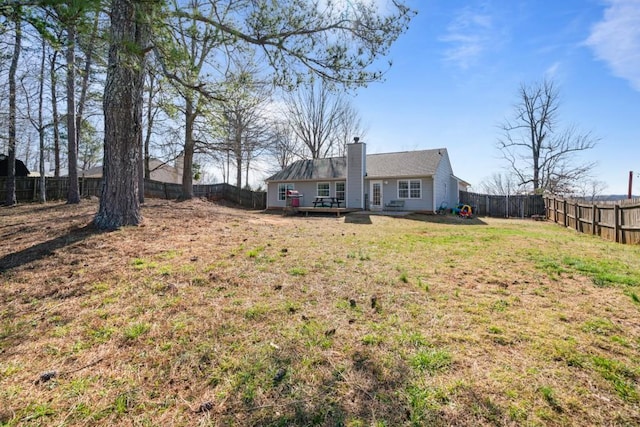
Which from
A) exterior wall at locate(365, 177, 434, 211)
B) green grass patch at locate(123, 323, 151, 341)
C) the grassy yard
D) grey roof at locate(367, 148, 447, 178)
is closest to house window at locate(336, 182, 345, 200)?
exterior wall at locate(365, 177, 434, 211)

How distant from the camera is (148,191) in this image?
18828 millimetres

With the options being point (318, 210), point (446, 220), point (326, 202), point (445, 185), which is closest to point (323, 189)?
point (326, 202)

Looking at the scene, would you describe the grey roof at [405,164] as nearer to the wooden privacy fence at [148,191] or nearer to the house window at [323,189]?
the house window at [323,189]

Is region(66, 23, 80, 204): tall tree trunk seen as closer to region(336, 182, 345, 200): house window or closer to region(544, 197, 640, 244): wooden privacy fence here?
region(336, 182, 345, 200): house window

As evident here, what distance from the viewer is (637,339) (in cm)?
247

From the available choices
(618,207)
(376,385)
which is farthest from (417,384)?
(618,207)

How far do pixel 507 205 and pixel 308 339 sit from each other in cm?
2051

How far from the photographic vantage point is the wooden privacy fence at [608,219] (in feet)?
22.7

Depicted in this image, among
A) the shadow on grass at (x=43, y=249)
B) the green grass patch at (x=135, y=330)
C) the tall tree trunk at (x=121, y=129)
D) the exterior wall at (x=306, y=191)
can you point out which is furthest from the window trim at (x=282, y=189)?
the green grass patch at (x=135, y=330)

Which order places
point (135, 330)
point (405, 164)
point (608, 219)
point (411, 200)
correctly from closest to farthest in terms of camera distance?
point (135, 330) → point (608, 219) → point (411, 200) → point (405, 164)

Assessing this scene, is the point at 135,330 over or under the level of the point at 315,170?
under

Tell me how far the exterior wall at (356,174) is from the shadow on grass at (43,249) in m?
14.0

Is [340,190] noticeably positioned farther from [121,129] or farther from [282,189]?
[121,129]

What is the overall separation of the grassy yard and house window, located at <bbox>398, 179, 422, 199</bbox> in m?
12.1
